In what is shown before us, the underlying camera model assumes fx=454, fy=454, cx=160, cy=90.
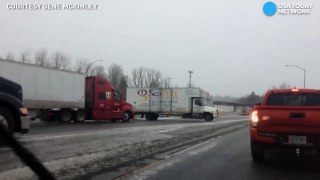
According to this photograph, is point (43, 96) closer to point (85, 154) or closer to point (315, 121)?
point (85, 154)

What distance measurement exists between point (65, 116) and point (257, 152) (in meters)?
21.6

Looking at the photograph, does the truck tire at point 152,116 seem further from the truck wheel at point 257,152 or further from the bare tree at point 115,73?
Result: the bare tree at point 115,73

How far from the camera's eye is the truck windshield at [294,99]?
425 inches

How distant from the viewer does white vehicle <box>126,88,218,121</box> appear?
43.8m

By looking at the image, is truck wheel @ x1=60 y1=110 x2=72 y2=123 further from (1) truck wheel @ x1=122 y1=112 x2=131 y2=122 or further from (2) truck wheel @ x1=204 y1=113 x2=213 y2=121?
(2) truck wheel @ x1=204 y1=113 x2=213 y2=121

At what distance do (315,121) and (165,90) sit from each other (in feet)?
117

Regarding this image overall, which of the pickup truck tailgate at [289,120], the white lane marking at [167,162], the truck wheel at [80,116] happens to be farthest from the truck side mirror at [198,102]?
the pickup truck tailgate at [289,120]

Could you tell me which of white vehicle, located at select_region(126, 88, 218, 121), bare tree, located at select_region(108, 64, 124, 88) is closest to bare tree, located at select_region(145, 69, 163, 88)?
bare tree, located at select_region(108, 64, 124, 88)

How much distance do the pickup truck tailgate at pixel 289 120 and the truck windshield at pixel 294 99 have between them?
1.23 meters

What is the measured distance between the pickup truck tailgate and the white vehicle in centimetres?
3388

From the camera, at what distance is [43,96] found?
90.6 ft

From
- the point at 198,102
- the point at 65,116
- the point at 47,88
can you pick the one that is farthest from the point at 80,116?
the point at 198,102

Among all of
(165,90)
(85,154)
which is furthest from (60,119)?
(85,154)

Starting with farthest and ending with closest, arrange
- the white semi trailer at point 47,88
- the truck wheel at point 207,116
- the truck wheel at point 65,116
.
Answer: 1. the truck wheel at point 207,116
2. the truck wheel at point 65,116
3. the white semi trailer at point 47,88
